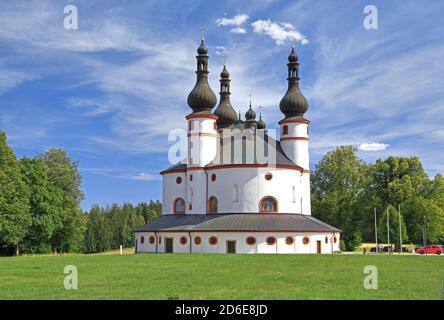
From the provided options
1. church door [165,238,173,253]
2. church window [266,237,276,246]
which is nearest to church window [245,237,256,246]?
church window [266,237,276,246]

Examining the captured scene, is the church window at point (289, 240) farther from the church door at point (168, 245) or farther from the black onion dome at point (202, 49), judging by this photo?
the black onion dome at point (202, 49)

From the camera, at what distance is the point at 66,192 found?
65375mm

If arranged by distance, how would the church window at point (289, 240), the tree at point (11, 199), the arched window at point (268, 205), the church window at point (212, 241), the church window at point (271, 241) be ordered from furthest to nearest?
1. the arched window at point (268, 205)
2. the church window at point (212, 241)
3. the church window at point (289, 240)
4. the church window at point (271, 241)
5. the tree at point (11, 199)

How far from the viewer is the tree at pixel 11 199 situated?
47.1 metres

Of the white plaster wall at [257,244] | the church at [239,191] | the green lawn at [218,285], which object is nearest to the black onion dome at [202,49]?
the church at [239,191]

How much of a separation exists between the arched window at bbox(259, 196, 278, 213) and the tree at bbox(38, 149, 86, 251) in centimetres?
2429

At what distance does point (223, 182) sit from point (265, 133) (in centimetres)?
979

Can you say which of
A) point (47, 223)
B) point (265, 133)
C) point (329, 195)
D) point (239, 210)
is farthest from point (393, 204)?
point (47, 223)

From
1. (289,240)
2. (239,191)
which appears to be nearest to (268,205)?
(239,191)

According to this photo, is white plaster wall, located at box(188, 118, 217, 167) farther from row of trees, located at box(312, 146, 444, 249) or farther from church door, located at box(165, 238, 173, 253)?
row of trees, located at box(312, 146, 444, 249)

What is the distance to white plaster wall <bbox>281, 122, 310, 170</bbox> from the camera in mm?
58000

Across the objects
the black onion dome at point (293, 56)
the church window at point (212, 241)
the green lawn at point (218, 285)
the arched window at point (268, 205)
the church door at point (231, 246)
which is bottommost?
the green lawn at point (218, 285)

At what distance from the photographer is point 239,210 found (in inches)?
2056
